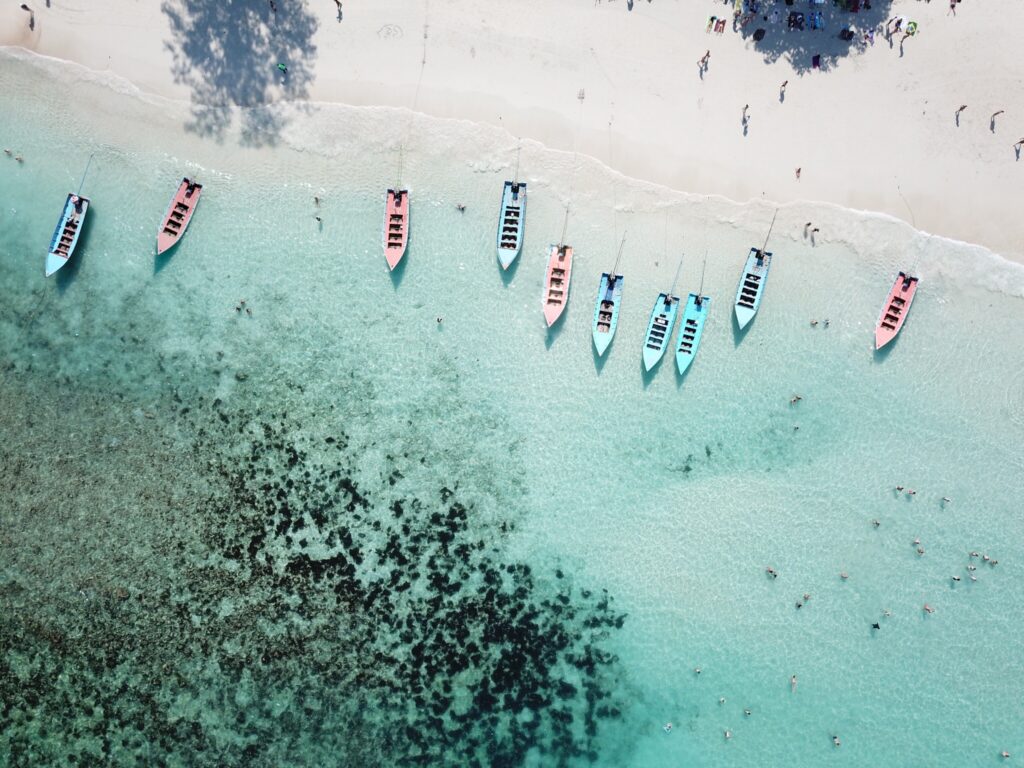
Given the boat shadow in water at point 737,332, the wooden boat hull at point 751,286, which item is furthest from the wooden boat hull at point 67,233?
the wooden boat hull at point 751,286

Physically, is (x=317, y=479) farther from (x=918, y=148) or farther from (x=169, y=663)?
(x=918, y=148)

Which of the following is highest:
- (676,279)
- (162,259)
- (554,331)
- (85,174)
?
(85,174)

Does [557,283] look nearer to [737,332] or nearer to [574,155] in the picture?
[574,155]

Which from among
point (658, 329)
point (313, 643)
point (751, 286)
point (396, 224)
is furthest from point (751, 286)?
point (313, 643)

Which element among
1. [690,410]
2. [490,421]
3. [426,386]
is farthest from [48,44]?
[690,410]

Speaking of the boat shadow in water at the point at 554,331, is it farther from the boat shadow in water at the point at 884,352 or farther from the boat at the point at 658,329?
Result: the boat shadow in water at the point at 884,352

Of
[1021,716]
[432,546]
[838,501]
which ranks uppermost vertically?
[838,501]
